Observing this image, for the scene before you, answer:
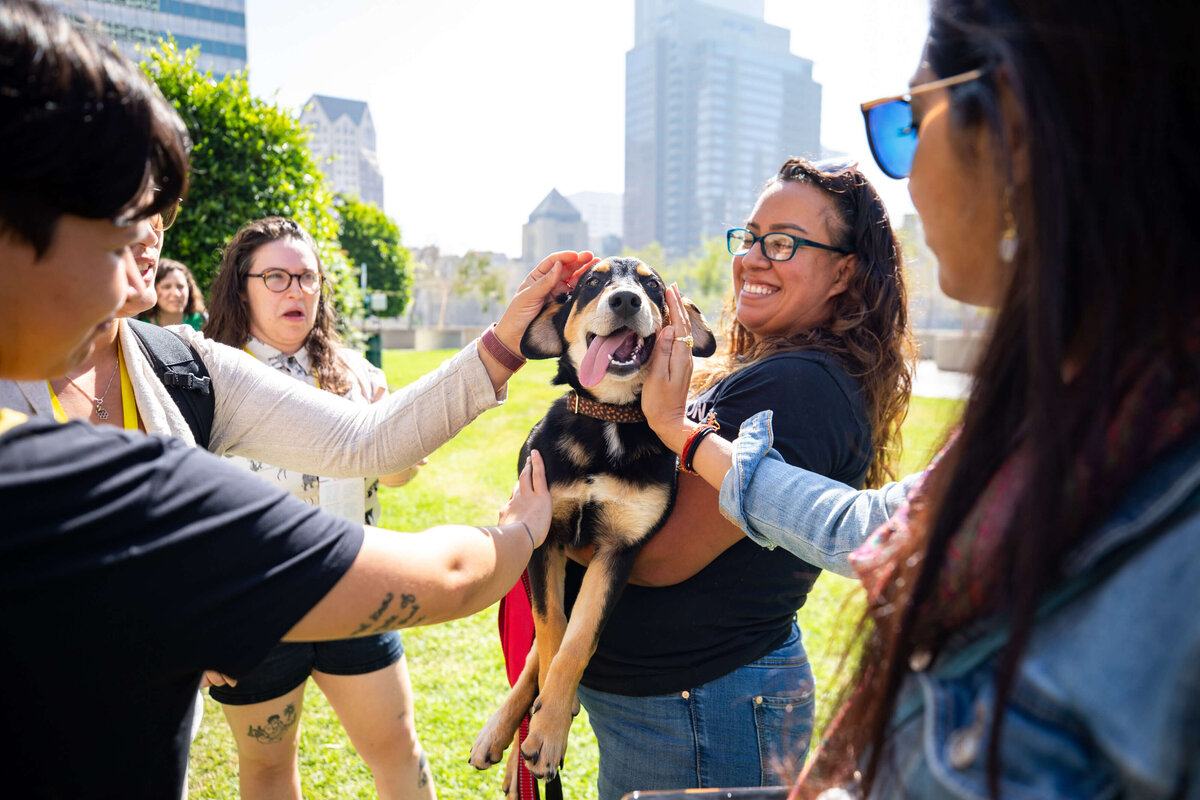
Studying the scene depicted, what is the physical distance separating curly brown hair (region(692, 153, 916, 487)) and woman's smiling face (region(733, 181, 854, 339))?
0.03 metres

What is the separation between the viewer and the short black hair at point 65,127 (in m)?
0.92

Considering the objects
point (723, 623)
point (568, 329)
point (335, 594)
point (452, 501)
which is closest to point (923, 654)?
point (335, 594)

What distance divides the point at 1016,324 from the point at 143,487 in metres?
1.11

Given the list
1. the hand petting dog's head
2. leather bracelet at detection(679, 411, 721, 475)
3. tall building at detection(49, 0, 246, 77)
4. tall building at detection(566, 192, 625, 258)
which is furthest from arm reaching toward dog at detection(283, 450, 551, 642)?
tall building at detection(566, 192, 625, 258)

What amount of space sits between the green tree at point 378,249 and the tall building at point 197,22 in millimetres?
38520

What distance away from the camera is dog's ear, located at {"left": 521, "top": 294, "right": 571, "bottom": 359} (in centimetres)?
242

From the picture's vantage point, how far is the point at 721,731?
1.98m

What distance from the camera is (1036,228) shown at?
800mm

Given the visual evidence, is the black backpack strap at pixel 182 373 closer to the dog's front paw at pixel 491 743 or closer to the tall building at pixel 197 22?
the dog's front paw at pixel 491 743

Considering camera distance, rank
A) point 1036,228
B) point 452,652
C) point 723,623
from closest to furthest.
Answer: point 1036,228
point 723,623
point 452,652

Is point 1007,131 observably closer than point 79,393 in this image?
Yes

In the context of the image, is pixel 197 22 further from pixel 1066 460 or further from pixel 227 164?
pixel 1066 460

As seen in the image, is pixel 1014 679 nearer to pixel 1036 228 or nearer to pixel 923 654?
→ pixel 923 654

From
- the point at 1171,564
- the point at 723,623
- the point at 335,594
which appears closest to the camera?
the point at 1171,564
